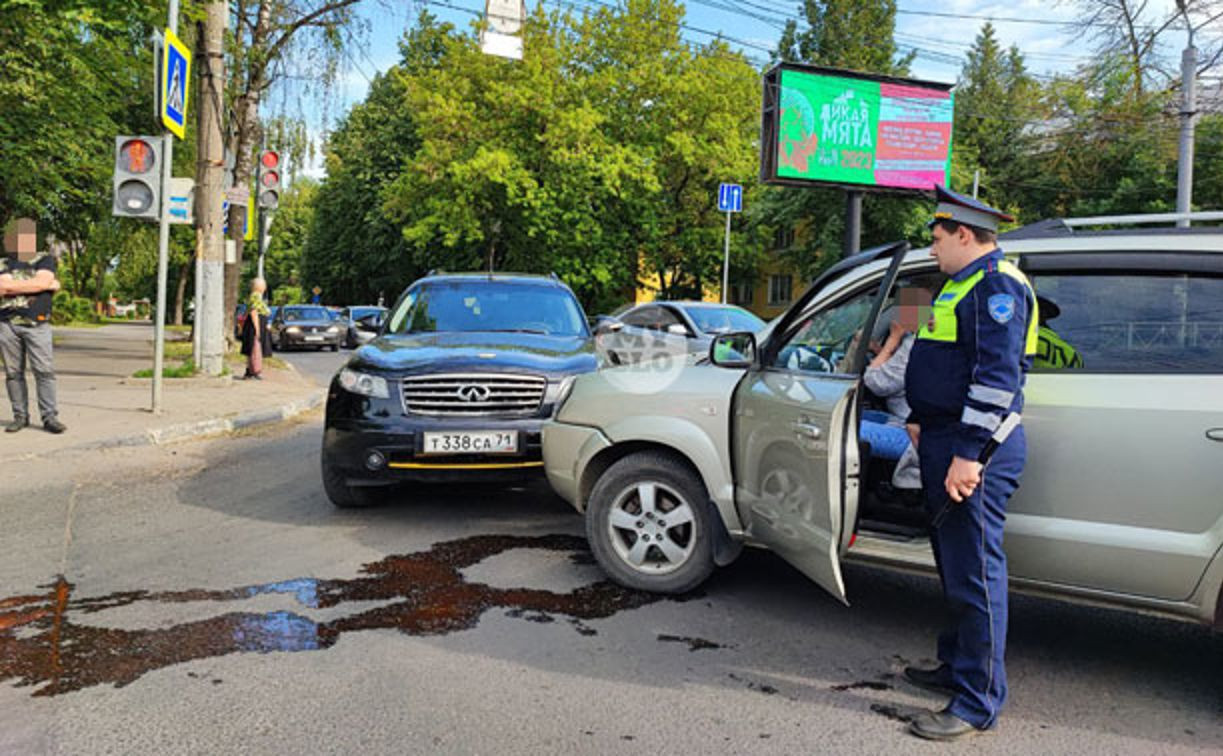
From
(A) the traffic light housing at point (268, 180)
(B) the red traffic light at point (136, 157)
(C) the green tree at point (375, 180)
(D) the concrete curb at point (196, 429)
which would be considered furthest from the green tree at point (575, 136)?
(B) the red traffic light at point (136, 157)

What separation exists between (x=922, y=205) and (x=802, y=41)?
2034 centimetres

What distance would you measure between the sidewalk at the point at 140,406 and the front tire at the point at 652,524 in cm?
592

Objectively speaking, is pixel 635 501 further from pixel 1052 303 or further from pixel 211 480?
pixel 211 480

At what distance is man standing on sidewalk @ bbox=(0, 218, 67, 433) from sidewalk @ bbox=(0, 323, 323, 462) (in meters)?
0.73

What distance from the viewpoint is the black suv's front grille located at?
5.68 m

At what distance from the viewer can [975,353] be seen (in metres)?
3.01

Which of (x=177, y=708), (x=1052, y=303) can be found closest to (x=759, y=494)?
(x=1052, y=303)

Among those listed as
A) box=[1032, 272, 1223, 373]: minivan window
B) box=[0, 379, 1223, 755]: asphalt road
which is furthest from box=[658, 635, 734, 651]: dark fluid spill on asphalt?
box=[1032, 272, 1223, 373]: minivan window

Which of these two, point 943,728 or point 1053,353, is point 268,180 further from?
point 943,728

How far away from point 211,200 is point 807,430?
12754 mm

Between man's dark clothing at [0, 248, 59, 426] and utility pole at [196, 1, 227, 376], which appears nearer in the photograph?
man's dark clothing at [0, 248, 59, 426]

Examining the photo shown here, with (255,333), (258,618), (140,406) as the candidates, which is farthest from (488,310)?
(255,333)

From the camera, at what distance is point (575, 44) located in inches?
1369

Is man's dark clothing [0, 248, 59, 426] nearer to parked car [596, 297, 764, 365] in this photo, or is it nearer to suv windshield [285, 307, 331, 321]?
parked car [596, 297, 764, 365]
